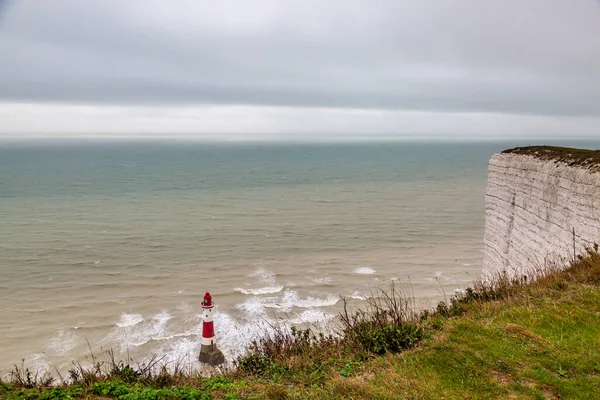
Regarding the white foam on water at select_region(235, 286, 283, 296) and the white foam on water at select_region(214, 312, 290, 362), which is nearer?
the white foam on water at select_region(214, 312, 290, 362)

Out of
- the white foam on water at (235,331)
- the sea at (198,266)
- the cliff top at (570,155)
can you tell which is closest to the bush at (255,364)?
the sea at (198,266)

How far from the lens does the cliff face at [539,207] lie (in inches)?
403

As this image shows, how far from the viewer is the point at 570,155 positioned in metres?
11.6

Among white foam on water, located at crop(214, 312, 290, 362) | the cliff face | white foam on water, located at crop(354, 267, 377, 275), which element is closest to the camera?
the cliff face

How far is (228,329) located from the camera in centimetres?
1466

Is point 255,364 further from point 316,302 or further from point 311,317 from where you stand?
point 316,302

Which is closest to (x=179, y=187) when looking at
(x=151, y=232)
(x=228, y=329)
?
(x=151, y=232)

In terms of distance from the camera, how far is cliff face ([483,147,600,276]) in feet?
33.6

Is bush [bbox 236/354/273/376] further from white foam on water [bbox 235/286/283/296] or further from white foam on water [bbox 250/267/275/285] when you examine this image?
white foam on water [bbox 250/267/275/285]

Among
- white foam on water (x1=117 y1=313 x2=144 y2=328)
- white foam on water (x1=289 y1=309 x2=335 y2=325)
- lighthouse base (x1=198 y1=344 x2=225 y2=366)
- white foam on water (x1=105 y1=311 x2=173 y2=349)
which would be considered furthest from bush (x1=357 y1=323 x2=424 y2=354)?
white foam on water (x1=117 y1=313 x2=144 y2=328)

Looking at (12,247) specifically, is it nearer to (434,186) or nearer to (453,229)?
(453,229)

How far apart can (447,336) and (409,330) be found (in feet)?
1.75

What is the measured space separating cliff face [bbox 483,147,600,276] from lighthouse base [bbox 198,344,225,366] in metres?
8.96

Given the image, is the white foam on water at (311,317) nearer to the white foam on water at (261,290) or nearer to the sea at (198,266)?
the sea at (198,266)
